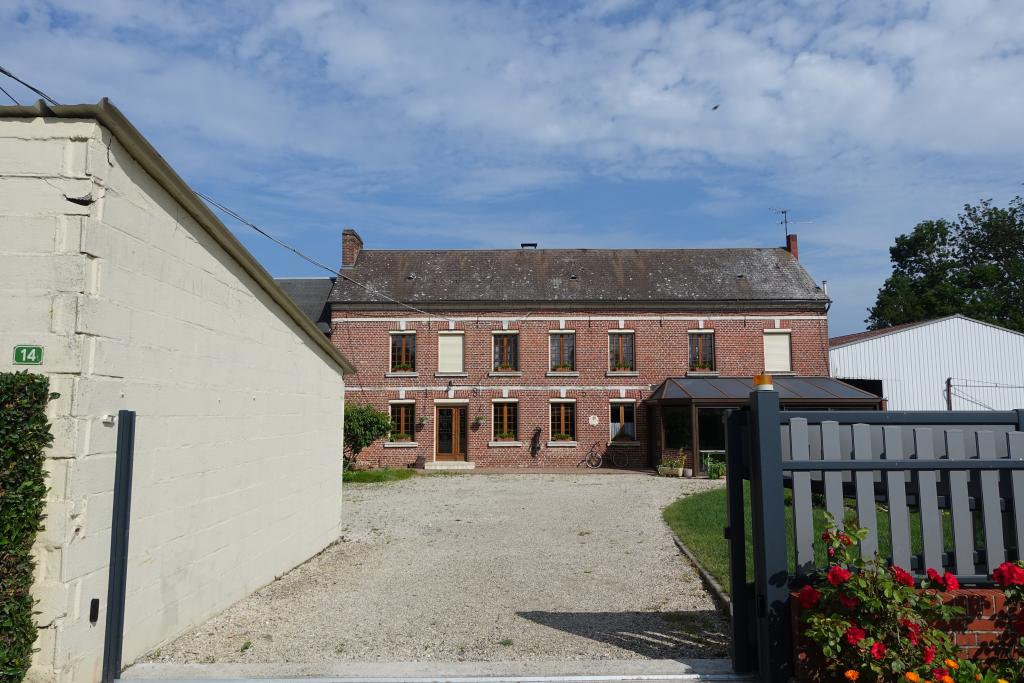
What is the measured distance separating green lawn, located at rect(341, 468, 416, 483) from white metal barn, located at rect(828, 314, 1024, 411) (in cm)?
1571

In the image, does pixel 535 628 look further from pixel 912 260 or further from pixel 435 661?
pixel 912 260

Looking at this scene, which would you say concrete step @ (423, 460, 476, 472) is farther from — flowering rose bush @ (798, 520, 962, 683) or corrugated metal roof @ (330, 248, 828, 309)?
flowering rose bush @ (798, 520, 962, 683)

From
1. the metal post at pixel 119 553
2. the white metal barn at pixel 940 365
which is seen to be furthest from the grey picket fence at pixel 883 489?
the white metal barn at pixel 940 365

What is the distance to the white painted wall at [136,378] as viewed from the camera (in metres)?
3.76

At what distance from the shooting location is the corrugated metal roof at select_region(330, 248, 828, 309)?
2400cm

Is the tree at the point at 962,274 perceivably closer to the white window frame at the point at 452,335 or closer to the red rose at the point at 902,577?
the white window frame at the point at 452,335

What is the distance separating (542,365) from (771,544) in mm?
20055

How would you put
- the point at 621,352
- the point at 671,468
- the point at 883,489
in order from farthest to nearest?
1. the point at 621,352
2. the point at 671,468
3. the point at 883,489

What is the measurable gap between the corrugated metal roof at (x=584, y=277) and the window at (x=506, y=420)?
3.67 m

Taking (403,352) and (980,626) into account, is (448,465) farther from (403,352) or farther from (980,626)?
(980,626)

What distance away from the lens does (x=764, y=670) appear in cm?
388

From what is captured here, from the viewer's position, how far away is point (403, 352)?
2409 centimetres

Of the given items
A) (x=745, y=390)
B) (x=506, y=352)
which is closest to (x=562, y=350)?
(x=506, y=352)

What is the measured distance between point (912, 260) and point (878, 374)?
2736 centimetres
